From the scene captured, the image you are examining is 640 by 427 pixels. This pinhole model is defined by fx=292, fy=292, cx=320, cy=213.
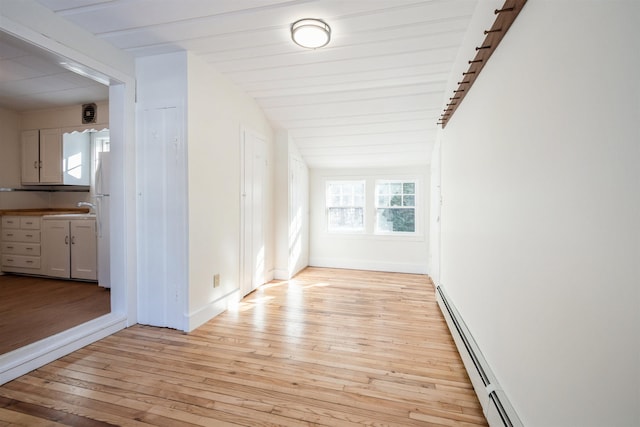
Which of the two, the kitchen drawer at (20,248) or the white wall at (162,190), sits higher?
the white wall at (162,190)

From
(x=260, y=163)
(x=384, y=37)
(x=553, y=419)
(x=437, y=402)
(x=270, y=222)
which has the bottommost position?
(x=437, y=402)

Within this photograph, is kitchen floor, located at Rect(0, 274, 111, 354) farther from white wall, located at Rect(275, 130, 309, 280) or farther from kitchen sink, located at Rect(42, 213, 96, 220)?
white wall, located at Rect(275, 130, 309, 280)

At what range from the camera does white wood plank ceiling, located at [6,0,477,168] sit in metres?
2.10

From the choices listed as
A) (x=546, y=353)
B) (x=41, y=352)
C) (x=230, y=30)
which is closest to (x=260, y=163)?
(x=230, y=30)

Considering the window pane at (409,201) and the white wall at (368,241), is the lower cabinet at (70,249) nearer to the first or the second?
the white wall at (368,241)

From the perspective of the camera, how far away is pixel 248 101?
3.61 metres

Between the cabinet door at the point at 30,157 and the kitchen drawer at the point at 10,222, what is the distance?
629 mm

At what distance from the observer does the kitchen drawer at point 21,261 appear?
4219mm

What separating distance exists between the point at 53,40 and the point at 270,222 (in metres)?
2.89

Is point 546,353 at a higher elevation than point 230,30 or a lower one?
lower

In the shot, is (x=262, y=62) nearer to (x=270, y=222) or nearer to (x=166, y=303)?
(x=270, y=222)

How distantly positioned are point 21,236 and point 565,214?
6121 millimetres

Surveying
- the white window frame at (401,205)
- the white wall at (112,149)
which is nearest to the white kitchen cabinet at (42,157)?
the white wall at (112,149)

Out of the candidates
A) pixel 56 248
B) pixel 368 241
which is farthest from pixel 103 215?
pixel 368 241
